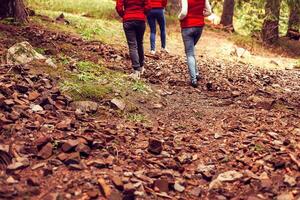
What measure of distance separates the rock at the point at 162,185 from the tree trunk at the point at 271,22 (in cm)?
1290

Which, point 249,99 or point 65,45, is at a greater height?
point 65,45

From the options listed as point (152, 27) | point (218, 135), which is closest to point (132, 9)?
point (152, 27)

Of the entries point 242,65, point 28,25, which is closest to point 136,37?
point 28,25

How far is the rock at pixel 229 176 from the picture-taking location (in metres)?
4.96

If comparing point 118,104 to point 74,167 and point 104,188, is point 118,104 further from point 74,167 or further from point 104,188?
point 104,188

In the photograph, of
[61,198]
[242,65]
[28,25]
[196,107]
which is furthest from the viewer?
[242,65]

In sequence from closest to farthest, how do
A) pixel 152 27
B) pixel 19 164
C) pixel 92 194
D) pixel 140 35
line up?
pixel 92 194, pixel 19 164, pixel 140 35, pixel 152 27

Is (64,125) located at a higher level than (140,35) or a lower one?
lower

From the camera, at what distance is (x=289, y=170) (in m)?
5.03

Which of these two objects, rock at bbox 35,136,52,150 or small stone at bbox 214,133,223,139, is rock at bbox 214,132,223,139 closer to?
small stone at bbox 214,133,223,139

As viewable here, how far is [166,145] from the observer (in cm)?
599

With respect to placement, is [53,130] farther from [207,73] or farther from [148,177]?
[207,73]

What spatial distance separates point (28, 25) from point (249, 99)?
5.97 m

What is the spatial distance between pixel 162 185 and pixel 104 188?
66 cm
